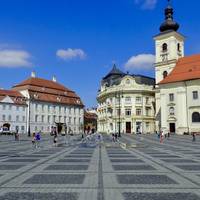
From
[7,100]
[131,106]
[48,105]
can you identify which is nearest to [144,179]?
[7,100]

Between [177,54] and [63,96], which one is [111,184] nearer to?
A: [177,54]

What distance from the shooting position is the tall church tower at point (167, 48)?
7477 cm

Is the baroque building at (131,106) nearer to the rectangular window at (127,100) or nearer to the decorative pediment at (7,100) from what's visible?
the rectangular window at (127,100)

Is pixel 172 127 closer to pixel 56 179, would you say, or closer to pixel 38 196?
pixel 56 179

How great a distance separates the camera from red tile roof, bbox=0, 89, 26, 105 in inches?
3213

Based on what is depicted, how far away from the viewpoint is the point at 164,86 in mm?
67688

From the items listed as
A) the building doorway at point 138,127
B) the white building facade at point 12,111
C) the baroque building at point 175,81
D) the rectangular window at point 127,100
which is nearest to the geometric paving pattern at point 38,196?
the baroque building at point 175,81

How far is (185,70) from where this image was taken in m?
67.5

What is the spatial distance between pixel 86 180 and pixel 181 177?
10.7 feet

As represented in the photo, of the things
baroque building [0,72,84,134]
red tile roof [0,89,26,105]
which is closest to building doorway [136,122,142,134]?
baroque building [0,72,84,134]

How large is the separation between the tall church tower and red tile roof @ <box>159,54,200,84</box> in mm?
2986

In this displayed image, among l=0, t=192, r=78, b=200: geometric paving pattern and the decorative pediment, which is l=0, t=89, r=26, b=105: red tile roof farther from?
l=0, t=192, r=78, b=200: geometric paving pattern

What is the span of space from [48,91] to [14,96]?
12198 mm

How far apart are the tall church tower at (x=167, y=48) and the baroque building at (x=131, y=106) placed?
11.5 meters
